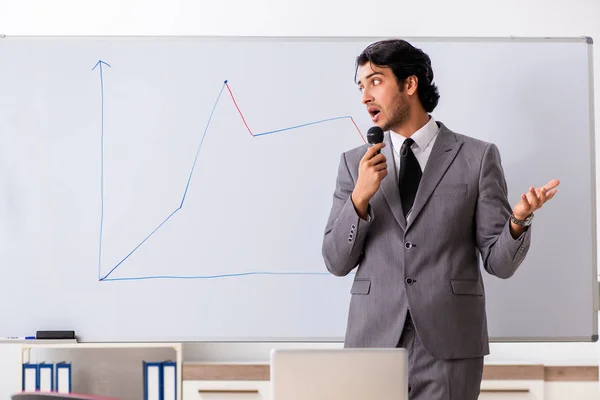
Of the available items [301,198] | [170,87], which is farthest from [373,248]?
[170,87]

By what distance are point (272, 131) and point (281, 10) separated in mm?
697

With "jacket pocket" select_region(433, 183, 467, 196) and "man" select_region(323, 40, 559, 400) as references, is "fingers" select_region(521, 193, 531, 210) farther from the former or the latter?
"jacket pocket" select_region(433, 183, 467, 196)

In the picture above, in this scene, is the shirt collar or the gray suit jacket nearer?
the gray suit jacket

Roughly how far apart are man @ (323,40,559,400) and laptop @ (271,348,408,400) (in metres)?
0.75

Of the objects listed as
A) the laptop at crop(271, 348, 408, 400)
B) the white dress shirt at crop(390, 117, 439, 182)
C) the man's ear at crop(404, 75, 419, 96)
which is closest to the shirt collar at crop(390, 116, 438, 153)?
the white dress shirt at crop(390, 117, 439, 182)

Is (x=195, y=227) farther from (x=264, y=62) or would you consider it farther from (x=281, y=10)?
(x=281, y=10)

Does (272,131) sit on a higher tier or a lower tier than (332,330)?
higher

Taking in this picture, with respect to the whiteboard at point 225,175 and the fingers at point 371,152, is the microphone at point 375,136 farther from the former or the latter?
the whiteboard at point 225,175

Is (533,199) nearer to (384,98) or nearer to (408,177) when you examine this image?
(408,177)

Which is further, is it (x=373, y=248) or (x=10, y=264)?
(x=10, y=264)

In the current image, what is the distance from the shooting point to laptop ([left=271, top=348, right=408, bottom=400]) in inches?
52.7

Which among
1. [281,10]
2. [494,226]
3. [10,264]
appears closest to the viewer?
[494,226]

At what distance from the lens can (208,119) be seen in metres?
2.75

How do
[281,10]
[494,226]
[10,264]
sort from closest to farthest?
[494,226]
[10,264]
[281,10]
